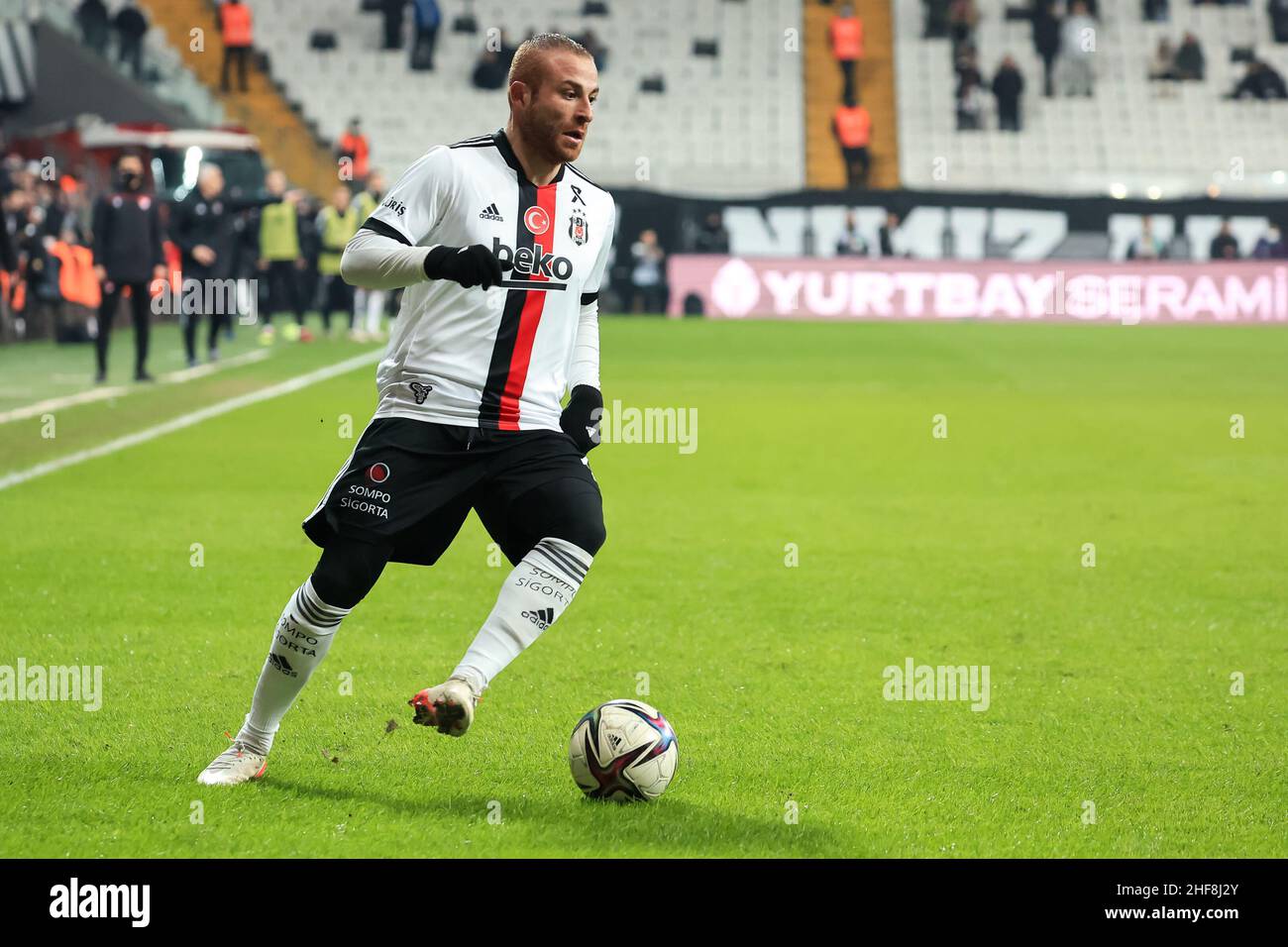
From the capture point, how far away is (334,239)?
990 inches

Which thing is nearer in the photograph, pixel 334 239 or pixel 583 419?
pixel 583 419

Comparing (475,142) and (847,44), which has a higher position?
(847,44)

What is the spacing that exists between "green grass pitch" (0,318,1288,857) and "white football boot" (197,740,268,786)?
5 centimetres

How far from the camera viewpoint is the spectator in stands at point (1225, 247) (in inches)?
1228

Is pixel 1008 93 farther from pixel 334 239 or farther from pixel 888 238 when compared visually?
pixel 334 239

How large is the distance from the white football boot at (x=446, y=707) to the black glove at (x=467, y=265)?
102 centimetres

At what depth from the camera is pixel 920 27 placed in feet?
141

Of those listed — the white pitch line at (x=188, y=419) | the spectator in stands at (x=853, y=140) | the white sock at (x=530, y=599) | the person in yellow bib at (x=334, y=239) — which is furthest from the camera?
the spectator in stands at (x=853, y=140)

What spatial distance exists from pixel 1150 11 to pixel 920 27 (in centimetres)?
585

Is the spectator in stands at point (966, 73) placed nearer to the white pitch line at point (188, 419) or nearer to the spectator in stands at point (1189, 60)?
the spectator in stands at point (1189, 60)

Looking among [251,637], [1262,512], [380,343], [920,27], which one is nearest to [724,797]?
[251,637]

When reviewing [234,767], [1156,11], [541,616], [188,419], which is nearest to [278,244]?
[188,419]

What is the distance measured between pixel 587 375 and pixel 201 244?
14749 millimetres

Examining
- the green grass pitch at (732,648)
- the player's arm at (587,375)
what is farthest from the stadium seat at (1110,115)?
the player's arm at (587,375)
